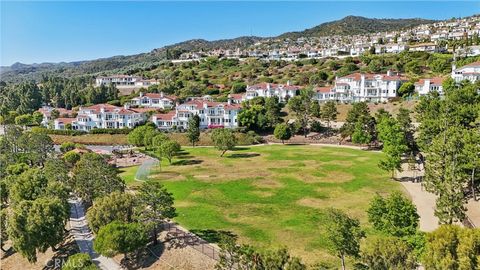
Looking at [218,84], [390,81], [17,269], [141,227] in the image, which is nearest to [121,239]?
[141,227]

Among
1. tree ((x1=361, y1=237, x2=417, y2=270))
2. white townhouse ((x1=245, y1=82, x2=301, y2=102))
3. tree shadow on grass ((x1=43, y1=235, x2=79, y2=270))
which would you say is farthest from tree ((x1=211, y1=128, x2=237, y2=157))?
tree ((x1=361, y1=237, x2=417, y2=270))

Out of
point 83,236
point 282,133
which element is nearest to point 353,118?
point 282,133

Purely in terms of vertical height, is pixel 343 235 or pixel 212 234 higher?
pixel 343 235

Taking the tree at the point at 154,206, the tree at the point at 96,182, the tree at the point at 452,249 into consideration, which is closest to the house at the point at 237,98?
the tree at the point at 96,182

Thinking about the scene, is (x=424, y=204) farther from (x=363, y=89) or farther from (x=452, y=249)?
(x=363, y=89)

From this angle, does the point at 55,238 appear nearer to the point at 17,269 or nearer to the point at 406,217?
the point at 17,269

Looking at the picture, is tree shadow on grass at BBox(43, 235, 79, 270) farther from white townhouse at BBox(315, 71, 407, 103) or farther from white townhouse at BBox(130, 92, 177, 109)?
white townhouse at BBox(315, 71, 407, 103)

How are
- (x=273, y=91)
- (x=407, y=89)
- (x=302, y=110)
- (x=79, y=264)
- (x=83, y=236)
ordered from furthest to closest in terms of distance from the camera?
1. (x=273, y=91)
2. (x=407, y=89)
3. (x=302, y=110)
4. (x=83, y=236)
5. (x=79, y=264)
